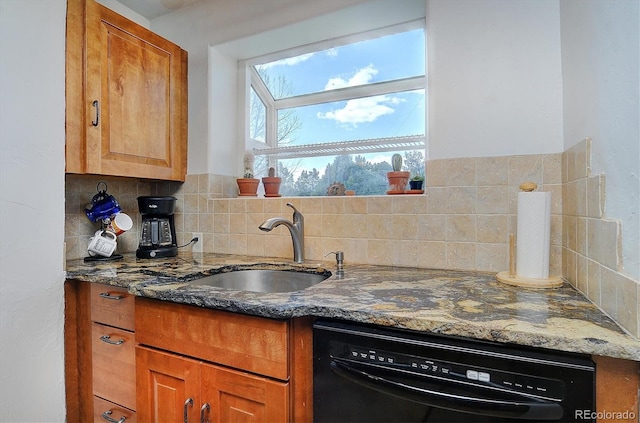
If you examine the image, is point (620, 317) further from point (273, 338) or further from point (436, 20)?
point (436, 20)

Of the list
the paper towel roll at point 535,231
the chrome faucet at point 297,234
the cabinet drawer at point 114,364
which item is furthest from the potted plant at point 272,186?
the paper towel roll at point 535,231

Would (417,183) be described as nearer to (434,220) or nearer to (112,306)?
(434,220)

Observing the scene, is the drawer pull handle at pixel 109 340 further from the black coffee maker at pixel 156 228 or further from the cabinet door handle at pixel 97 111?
the cabinet door handle at pixel 97 111

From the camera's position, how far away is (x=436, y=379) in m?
0.77

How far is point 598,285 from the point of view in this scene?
0.86 m

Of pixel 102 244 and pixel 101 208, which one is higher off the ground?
pixel 101 208

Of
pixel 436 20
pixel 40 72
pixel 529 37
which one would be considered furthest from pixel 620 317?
pixel 40 72

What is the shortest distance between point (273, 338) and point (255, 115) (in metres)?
1.56

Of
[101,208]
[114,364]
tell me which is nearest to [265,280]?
[114,364]

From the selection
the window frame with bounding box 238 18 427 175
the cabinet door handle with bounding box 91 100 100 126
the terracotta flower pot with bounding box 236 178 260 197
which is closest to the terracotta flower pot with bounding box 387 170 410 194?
the window frame with bounding box 238 18 427 175

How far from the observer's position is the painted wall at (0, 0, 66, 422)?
3.82ft

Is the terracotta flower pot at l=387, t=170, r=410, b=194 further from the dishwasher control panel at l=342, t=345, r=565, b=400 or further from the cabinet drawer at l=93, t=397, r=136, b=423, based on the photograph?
the cabinet drawer at l=93, t=397, r=136, b=423

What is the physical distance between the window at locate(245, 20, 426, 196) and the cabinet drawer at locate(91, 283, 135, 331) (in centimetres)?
103

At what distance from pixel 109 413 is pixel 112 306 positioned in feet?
1.38
